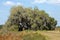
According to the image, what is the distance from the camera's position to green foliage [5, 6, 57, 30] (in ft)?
169

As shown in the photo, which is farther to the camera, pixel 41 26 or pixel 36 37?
pixel 41 26

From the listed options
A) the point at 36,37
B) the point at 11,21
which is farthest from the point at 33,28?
the point at 36,37

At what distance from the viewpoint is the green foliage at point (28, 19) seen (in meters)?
51.4

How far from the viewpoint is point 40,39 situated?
21.6 metres

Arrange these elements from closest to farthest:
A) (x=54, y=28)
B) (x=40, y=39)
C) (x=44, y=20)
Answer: (x=40, y=39)
(x=44, y=20)
(x=54, y=28)

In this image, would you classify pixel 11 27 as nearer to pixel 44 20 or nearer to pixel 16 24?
pixel 16 24

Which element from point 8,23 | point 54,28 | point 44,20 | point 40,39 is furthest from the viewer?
point 54,28

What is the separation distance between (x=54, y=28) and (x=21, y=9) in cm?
1069

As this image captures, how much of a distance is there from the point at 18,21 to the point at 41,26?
534 cm

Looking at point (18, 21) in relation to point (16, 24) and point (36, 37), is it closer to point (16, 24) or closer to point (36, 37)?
point (16, 24)

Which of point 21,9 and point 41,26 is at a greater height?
point 21,9

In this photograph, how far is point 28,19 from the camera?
52.4 meters

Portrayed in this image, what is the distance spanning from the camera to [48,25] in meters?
55.1

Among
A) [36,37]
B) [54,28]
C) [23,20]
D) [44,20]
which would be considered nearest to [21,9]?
[23,20]
